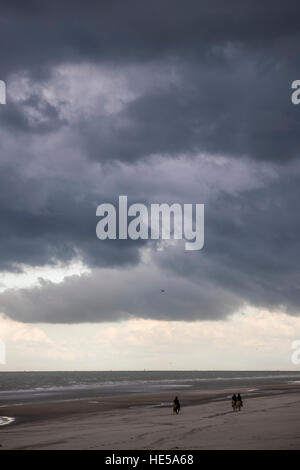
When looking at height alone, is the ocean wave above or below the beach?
below

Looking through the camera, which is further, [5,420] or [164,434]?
[5,420]

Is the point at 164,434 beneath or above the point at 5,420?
above

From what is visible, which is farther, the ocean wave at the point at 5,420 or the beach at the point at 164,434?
the ocean wave at the point at 5,420

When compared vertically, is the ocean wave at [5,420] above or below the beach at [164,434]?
below

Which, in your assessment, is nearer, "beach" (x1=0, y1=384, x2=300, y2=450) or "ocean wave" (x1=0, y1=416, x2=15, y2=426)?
"beach" (x1=0, y1=384, x2=300, y2=450)
